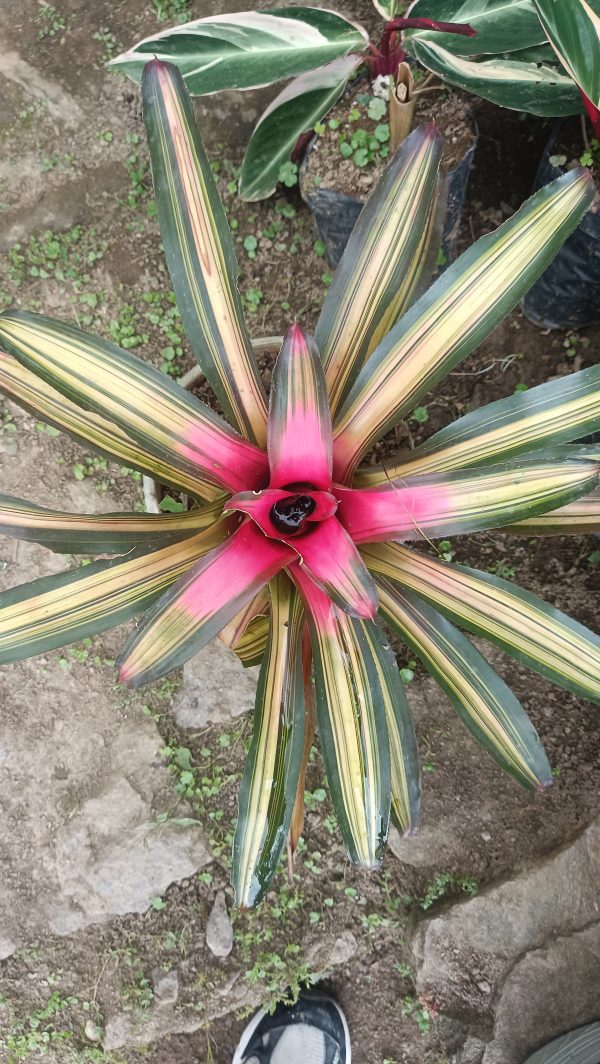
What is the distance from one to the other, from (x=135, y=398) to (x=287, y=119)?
0.85 metres

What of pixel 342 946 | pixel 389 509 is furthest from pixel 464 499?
pixel 342 946

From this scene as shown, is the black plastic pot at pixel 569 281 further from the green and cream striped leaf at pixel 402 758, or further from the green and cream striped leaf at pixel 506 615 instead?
the green and cream striped leaf at pixel 402 758

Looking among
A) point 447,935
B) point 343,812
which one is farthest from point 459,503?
point 447,935

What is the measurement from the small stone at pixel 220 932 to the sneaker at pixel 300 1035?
23 centimetres

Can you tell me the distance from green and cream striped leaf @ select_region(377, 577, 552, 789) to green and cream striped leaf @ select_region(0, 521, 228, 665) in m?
0.31

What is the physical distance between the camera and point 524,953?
1619 millimetres

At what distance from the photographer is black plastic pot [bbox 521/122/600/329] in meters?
1.36

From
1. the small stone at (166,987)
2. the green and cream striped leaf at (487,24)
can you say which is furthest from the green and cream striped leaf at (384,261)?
the small stone at (166,987)

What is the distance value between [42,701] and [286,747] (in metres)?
1.14

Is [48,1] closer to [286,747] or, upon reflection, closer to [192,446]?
[192,446]

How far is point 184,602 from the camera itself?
79cm

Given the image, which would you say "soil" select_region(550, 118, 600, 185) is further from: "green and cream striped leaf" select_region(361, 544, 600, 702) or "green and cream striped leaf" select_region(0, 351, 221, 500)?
→ "green and cream striped leaf" select_region(0, 351, 221, 500)

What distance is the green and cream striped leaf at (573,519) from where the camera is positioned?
100 centimetres

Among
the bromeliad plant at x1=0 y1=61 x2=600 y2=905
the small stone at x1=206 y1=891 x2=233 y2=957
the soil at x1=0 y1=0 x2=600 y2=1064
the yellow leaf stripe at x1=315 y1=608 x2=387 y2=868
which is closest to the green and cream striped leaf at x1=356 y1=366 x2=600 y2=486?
the bromeliad plant at x1=0 y1=61 x2=600 y2=905
